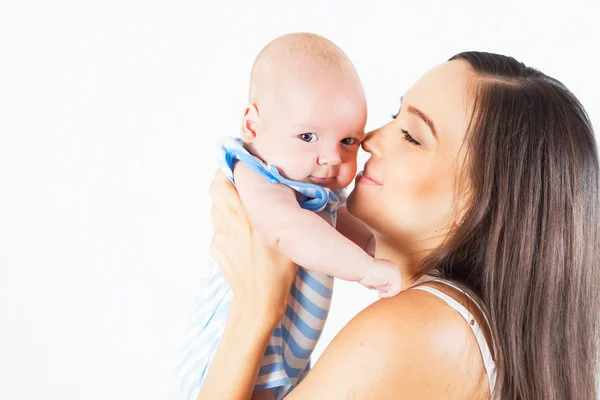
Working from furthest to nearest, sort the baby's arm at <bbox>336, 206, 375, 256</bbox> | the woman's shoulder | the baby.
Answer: the baby's arm at <bbox>336, 206, 375, 256</bbox> → the baby → the woman's shoulder

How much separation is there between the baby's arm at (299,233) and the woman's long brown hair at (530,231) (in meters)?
0.29

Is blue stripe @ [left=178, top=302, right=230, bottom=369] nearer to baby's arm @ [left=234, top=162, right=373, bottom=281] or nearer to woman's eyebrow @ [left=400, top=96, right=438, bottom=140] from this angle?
baby's arm @ [left=234, top=162, right=373, bottom=281]

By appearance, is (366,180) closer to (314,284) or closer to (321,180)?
(321,180)

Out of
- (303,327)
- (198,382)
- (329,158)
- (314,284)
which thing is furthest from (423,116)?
(198,382)

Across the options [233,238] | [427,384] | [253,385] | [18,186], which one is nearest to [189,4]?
[18,186]

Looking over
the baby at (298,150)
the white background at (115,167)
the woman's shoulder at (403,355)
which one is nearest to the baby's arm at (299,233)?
the baby at (298,150)

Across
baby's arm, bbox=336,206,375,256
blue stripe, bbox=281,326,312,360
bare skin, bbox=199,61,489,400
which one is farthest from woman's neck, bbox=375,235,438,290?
blue stripe, bbox=281,326,312,360

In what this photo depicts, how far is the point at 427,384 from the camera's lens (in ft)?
5.01

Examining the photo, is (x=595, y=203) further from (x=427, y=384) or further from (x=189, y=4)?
(x=189, y=4)

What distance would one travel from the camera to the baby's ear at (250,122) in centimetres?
176

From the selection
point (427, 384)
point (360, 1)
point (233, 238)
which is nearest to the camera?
point (427, 384)

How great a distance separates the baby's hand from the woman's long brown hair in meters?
0.24

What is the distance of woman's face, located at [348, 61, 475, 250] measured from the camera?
176 centimetres

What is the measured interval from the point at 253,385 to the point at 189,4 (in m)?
2.23
